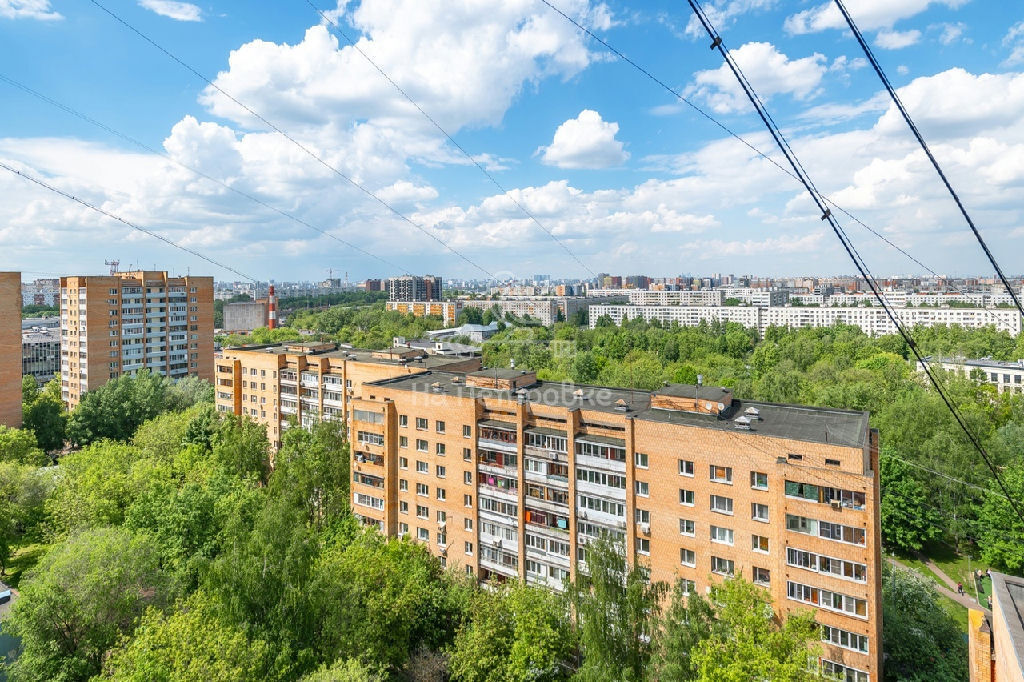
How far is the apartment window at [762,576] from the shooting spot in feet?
55.9

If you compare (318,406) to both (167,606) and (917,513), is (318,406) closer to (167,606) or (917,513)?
(167,606)

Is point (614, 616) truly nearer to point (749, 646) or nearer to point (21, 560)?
point (749, 646)

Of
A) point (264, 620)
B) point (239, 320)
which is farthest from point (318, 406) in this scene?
point (239, 320)

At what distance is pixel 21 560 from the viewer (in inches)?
1150

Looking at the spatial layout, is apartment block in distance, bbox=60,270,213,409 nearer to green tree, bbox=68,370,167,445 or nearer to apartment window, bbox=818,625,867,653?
green tree, bbox=68,370,167,445

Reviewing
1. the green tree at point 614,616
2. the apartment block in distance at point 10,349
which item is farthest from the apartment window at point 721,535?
the apartment block in distance at point 10,349

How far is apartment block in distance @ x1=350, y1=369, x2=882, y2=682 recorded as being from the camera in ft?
52.4

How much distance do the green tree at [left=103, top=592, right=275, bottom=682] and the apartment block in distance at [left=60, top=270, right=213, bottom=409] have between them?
4784cm

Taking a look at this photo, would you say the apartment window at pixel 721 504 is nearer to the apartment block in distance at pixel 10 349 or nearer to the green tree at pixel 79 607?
the green tree at pixel 79 607

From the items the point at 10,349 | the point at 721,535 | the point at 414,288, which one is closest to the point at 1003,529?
the point at 721,535

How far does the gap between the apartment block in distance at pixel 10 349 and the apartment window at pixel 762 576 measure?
52074 mm

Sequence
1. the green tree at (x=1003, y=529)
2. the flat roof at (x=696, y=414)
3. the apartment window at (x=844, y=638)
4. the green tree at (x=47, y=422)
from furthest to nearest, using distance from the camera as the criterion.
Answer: the green tree at (x=47, y=422), the green tree at (x=1003, y=529), the flat roof at (x=696, y=414), the apartment window at (x=844, y=638)

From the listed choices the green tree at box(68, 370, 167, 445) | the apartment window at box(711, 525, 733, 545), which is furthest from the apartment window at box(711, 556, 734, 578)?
the green tree at box(68, 370, 167, 445)

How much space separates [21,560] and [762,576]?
36137 millimetres
